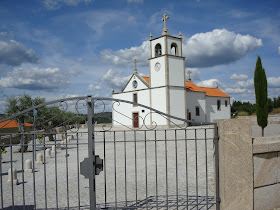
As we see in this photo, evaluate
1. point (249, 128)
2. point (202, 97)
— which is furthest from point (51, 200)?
point (202, 97)

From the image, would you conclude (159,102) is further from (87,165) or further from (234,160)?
(87,165)

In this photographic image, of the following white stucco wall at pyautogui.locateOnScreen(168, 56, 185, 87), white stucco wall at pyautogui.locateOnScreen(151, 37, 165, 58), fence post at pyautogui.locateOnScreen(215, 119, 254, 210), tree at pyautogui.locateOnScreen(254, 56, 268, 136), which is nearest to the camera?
fence post at pyautogui.locateOnScreen(215, 119, 254, 210)

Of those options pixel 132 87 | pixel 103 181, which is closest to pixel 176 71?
pixel 132 87

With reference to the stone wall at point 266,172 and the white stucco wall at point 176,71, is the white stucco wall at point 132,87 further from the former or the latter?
the stone wall at point 266,172

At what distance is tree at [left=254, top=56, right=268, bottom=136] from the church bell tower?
12.5 metres

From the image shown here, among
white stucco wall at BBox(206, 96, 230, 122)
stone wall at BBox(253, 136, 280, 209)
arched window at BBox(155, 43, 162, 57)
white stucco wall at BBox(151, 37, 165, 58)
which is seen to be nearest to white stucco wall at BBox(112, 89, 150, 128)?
arched window at BBox(155, 43, 162, 57)

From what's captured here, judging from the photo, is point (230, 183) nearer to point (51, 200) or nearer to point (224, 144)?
point (224, 144)

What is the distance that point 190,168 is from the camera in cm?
846

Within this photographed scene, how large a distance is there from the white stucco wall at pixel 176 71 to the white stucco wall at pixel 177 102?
2.96ft

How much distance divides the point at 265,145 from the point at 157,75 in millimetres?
26920

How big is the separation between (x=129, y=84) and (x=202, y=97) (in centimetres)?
1134

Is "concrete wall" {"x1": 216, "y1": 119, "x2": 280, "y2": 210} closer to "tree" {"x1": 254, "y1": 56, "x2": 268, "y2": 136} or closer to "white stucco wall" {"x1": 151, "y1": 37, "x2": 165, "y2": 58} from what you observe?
"tree" {"x1": 254, "y1": 56, "x2": 268, "y2": 136}

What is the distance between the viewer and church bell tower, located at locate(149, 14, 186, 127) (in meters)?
29.8

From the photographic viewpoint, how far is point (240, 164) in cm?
418
